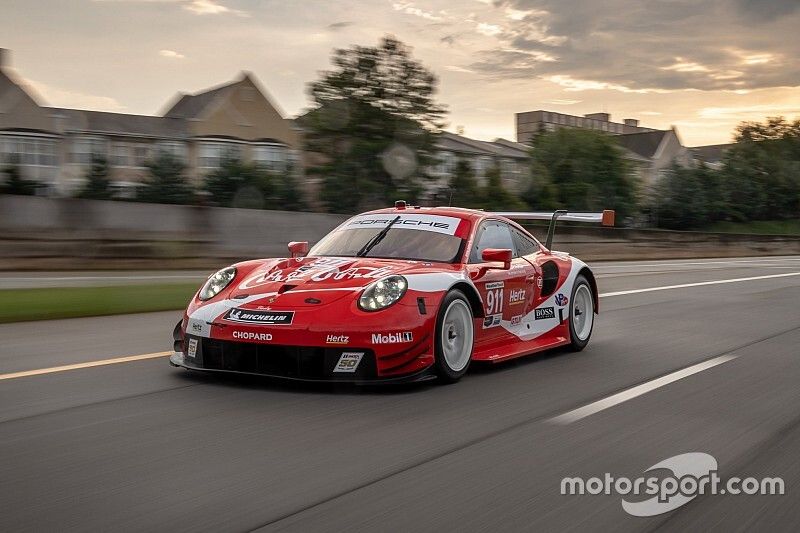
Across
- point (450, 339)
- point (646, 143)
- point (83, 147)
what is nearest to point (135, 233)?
point (450, 339)

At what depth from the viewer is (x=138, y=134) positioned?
68.4 metres

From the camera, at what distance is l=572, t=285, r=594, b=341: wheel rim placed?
364 inches

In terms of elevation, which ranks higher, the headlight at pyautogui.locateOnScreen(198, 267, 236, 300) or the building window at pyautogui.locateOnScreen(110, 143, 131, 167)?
the building window at pyautogui.locateOnScreen(110, 143, 131, 167)

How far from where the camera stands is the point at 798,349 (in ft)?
31.1

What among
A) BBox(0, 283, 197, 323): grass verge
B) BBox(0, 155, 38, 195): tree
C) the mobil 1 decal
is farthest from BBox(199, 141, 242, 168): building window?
the mobil 1 decal

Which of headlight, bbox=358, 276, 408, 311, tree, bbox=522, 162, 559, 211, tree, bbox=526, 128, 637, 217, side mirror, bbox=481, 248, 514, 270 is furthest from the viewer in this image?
tree, bbox=526, 128, 637, 217

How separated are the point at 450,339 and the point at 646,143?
12316cm

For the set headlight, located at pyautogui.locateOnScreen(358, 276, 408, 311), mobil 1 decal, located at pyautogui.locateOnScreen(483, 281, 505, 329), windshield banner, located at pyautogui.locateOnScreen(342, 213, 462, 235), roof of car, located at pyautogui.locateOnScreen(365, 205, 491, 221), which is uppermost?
roof of car, located at pyautogui.locateOnScreen(365, 205, 491, 221)

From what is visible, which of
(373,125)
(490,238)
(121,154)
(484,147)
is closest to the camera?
(490,238)

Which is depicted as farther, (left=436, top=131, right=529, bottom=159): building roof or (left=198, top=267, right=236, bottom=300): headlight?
(left=436, top=131, right=529, bottom=159): building roof

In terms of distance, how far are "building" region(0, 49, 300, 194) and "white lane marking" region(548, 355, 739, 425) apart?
57071 millimetres

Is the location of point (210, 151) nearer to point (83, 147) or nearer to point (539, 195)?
point (83, 147)

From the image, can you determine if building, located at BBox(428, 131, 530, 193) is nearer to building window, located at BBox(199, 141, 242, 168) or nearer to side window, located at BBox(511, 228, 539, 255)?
building window, located at BBox(199, 141, 242, 168)

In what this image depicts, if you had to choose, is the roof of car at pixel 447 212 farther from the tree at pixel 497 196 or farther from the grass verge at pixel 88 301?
the tree at pixel 497 196
